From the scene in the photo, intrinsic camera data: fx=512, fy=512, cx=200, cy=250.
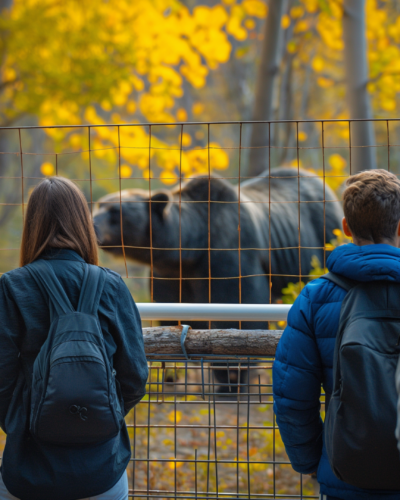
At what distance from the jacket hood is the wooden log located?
2.78 ft

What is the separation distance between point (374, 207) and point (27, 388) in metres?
1.19

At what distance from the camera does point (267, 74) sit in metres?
7.98

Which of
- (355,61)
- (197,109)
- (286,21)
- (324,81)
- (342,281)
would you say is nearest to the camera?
(342,281)

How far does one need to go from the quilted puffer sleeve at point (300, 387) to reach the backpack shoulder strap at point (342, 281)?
0.32 feet

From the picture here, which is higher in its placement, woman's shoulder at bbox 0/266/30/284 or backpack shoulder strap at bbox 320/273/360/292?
woman's shoulder at bbox 0/266/30/284

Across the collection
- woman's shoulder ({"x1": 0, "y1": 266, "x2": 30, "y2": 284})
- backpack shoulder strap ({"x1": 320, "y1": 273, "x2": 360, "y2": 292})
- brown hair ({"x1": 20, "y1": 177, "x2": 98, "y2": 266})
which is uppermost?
brown hair ({"x1": 20, "y1": 177, "x2": 98, "y2": 266})

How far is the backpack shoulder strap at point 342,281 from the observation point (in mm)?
1516

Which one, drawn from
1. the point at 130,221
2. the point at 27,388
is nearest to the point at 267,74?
the point at 130,221

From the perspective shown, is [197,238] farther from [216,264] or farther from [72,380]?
[72,380]

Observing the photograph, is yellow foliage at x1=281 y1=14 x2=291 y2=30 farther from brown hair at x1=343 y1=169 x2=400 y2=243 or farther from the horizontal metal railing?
brown hair at x1=343 y1=169 x2=400 y2=243

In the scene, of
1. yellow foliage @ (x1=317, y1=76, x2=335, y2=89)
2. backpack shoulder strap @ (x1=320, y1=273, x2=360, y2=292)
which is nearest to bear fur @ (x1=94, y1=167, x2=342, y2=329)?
backpack shoulder strap @ (x1=320, y1=273, x2=360, y2=292)

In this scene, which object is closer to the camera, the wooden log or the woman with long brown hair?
the woman with long brown hair

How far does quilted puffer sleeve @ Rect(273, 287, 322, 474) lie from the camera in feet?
5.22

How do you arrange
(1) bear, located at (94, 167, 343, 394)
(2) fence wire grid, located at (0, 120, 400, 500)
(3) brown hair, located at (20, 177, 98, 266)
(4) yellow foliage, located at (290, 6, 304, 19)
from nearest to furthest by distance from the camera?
(3) brown hair, located at (20, 177, 98, 266)
(2) fence wire grid, located at (0, 120, 400, 500)
(1) bear, located at (94, 167, 343, 394)
(4) yellow foliage, located at (290, 6, 304, 19)
